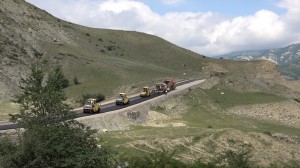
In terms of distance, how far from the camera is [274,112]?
7112 cm

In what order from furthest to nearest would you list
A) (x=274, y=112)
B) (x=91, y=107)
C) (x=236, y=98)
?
1. (x=236, y=98)
2. (x=274, y=112)
3. (x=91, y=107)

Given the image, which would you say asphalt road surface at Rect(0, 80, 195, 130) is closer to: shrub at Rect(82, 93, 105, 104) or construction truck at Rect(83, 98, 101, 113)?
construction truck at Rect(83, 98, 101, 113)

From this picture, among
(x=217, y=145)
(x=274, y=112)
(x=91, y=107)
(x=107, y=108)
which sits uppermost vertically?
(x=91, y=107)

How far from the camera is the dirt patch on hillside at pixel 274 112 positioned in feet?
223

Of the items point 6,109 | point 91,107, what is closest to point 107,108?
point 91,107

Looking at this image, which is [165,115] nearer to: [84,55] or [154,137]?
[154,137]

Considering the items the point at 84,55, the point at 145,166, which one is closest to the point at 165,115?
the point at 145,166

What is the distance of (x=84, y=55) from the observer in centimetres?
11331

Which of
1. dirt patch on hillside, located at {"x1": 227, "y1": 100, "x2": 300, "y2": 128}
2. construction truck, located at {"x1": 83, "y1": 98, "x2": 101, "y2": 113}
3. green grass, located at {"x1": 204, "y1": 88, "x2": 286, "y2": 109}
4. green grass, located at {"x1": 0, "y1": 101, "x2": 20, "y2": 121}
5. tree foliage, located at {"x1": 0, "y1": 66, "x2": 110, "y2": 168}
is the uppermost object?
tree foliage, located at {"x1": 0, "y1": 66, "x2": 110, "y2": 168}

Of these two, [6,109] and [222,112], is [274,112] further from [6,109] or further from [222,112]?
[6,109]

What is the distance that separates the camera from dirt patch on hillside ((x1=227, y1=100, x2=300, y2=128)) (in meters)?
67.9

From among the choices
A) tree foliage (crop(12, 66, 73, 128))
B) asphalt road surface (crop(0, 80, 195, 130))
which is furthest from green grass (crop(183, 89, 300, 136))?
tree foliage (crop(12, 66, 73, 128))

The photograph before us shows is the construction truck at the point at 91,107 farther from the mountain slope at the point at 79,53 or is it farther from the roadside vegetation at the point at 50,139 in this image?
the roadside vegetation at the point at 50,139

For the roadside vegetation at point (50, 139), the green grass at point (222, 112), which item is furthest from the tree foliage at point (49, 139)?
the green grass at point (222, 112)
